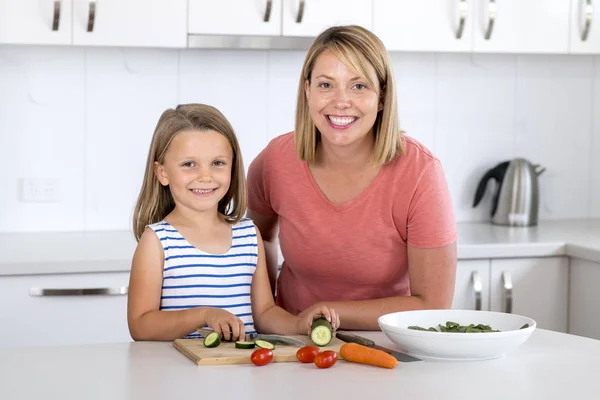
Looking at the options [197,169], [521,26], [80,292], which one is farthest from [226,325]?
[521,26]

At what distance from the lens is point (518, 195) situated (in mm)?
3457

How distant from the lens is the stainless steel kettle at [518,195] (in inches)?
135

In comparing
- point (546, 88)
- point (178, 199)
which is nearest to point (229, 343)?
point (178, 199)

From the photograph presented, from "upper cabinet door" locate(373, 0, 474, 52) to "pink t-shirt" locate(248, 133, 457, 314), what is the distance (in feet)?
3.37

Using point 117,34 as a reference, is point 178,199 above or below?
below

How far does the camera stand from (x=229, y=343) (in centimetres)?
171

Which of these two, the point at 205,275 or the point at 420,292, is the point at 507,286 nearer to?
the point at 420,292

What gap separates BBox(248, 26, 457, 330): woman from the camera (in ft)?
6.48

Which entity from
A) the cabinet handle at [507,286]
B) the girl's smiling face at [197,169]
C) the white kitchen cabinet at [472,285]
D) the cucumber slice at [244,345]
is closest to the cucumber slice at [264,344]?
the cucumber slice at [244,345]

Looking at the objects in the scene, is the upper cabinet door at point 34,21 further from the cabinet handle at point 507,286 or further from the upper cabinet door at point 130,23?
the cabinet handle at point 507,286

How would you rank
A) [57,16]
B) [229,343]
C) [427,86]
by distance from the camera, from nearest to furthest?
[229,343] < [57,16] < [427,86]

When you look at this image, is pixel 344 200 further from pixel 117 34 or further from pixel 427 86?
pixel 427 86

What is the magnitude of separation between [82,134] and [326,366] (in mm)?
1908

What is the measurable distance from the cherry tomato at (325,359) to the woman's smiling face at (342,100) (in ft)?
1.86
